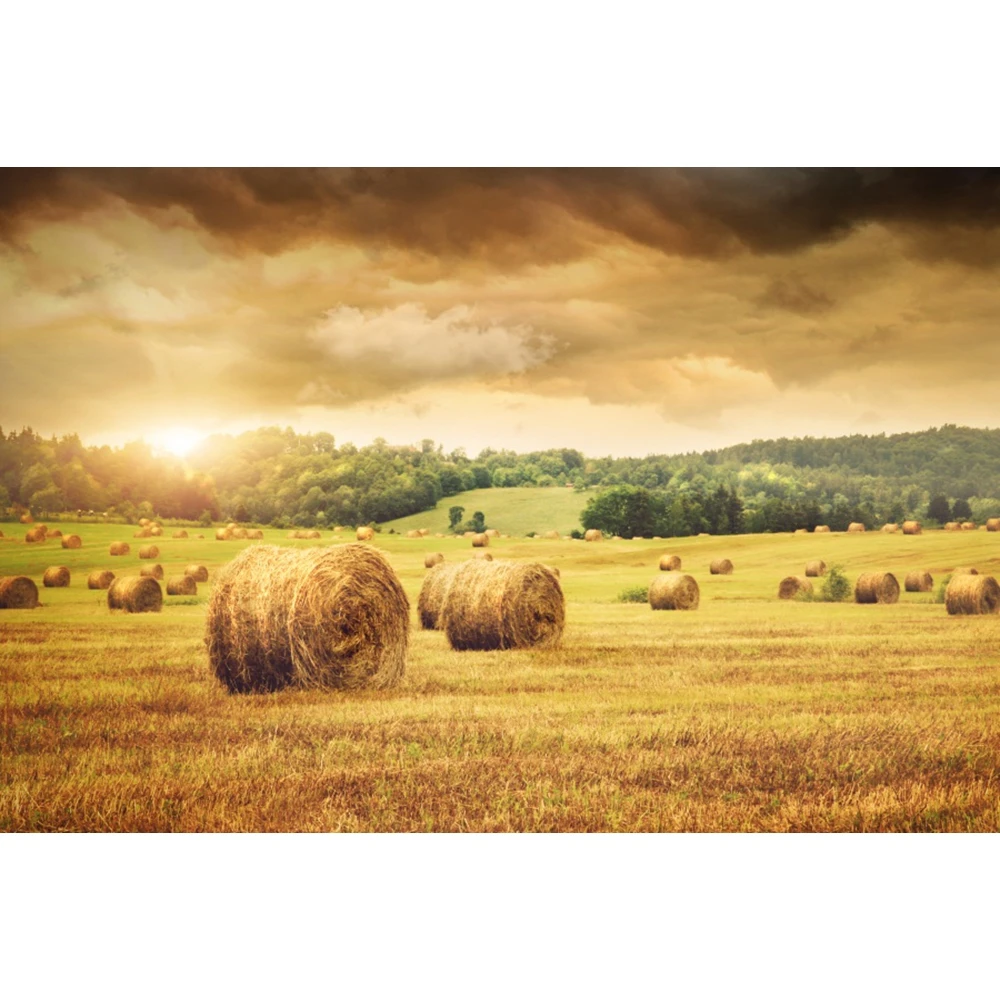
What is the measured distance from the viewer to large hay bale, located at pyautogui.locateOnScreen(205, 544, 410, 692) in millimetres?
5379

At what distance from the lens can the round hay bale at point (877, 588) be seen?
6656 millimetres

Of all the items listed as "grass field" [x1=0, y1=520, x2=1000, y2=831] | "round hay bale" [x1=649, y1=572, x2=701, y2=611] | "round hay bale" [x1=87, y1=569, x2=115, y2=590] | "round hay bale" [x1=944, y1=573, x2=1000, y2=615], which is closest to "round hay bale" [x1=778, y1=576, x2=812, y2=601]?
"grass field" [x1=0, y1=520, x2=1000, y2=831]

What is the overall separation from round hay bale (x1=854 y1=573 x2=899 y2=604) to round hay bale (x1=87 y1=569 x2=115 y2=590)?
4.85m

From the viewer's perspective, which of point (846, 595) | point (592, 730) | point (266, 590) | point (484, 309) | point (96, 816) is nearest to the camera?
point (96, 816)

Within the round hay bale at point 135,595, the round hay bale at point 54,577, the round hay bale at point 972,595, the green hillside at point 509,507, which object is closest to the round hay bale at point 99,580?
the round hay bale at point 135,595

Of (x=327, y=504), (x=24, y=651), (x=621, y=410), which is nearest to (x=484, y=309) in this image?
(x=621, y=410)

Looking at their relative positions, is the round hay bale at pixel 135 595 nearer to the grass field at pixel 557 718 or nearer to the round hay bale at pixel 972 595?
the grass field at pixel 557 718

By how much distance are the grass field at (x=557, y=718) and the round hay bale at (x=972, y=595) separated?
0.24 ft

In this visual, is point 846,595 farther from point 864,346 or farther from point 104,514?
point 104,514

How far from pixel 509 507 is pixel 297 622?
153cm

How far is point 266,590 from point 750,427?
2.99 meters

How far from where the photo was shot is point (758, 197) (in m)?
5.68

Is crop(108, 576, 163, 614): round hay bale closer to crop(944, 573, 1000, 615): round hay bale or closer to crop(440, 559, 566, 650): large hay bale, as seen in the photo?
crop(440, 559, 566, 650): large hay bale

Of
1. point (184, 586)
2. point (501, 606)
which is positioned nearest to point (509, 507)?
point (501, 606)
